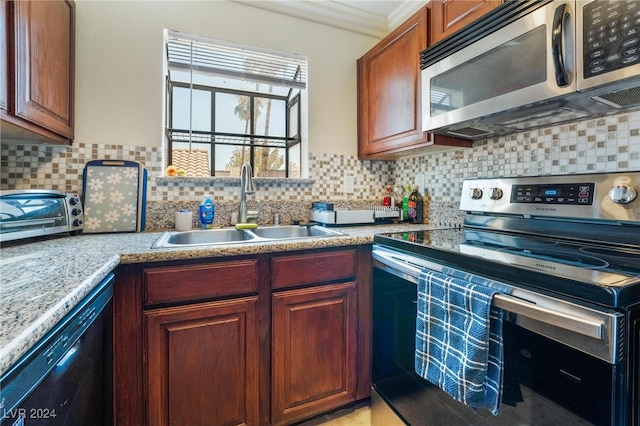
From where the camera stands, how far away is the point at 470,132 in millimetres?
1507

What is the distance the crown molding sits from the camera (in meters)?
1.93

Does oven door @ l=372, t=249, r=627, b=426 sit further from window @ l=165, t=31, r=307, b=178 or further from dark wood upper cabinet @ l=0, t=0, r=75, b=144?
dark wood upper cabinet @ l=0, t=0, r=75, b=144

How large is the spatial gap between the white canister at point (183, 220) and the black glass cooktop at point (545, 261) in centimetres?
106

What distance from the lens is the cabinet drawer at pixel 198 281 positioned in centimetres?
Result: 109

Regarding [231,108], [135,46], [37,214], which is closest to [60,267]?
[37,214]

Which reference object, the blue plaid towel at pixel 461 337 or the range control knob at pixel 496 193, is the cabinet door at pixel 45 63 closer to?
the blue plaid towel at pixel 461 337

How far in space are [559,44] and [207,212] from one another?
1.68 meters

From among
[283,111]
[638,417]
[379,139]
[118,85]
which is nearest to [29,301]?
[638,417]

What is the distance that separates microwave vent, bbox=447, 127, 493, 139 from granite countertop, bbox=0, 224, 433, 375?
68 cm

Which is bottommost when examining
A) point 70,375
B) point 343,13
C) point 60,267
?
point 70,375

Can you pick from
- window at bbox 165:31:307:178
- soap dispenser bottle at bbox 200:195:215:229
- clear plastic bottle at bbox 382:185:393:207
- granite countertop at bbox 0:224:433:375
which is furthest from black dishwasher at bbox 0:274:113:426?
clear plastic bottle at bbox 382:185:393:207

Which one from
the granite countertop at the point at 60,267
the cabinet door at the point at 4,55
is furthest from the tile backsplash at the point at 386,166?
the cabinet door at the point at 4,55

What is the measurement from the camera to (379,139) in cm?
195

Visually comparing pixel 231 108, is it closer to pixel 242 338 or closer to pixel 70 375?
pixel 242 338
